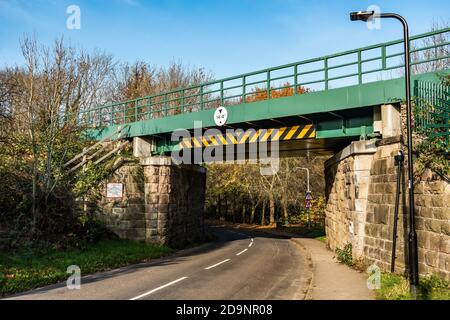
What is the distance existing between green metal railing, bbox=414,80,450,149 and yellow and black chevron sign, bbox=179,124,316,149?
5.44 metres

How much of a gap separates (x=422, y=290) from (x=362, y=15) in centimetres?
647

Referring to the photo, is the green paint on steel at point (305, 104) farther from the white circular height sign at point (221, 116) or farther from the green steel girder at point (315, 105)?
the white circular height sign at point (221, 116)

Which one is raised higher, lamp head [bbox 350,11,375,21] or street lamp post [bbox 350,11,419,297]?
lamp head [bbox 350,11,375,21]

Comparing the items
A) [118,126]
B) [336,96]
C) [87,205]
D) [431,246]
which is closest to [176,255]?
[87,205]

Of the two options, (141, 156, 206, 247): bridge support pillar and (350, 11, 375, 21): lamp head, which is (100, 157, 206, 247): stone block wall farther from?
(350, 11, 375, 21): lamp head

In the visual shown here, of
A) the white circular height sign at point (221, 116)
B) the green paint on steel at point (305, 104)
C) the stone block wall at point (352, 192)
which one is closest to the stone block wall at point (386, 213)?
the stone block wall at point (352, 192)

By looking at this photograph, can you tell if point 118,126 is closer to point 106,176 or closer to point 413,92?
point 106,176

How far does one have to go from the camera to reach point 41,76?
1978cm

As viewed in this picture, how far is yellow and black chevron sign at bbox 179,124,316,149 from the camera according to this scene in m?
17.5

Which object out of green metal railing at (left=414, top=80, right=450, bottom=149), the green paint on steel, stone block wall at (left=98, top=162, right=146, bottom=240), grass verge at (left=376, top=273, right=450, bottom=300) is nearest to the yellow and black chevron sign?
the green paint on steel

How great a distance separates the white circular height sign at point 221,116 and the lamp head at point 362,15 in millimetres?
9406

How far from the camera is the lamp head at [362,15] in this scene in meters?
9.63

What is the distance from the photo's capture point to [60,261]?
47.6 ft

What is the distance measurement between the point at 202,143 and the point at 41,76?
8.26m
